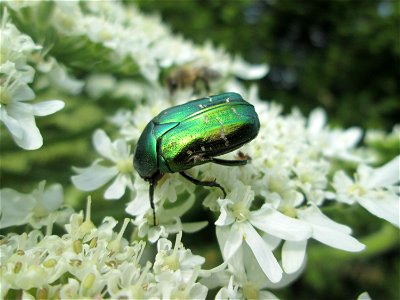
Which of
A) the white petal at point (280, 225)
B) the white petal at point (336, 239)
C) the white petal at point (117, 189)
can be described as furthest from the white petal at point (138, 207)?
the white petal at point (336, 239)

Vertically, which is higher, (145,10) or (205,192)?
(205,192)

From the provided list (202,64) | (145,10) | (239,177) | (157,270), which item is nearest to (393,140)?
(202,64)

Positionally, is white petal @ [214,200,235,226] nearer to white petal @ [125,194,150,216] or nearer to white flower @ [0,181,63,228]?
white petal @ [125,194,150,216]

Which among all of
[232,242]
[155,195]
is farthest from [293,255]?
[155,195]

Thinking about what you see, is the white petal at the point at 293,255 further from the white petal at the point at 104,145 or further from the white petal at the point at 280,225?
the white petal at the point at 104,145

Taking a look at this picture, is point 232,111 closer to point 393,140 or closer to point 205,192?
point 205,192

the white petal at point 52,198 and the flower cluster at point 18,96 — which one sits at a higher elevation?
the flower cluster at point 18,96

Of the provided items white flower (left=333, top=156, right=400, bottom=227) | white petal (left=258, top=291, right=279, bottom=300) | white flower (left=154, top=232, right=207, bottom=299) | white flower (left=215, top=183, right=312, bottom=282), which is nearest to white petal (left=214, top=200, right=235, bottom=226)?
white flower (left=215, top=183, right=312, bottom=282)

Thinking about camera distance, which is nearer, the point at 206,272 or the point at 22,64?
the point at 206,272
